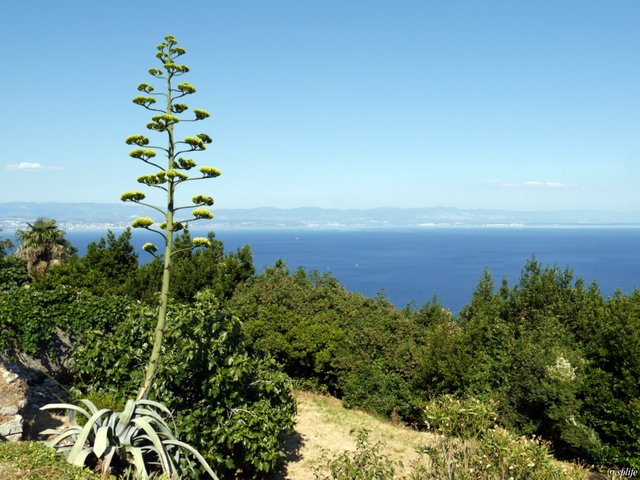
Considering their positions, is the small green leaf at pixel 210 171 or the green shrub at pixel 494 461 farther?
the small green leaf at pixel 210 171

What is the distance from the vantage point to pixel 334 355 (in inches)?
846

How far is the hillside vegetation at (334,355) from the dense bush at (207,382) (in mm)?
42

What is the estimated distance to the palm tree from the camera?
3167 cm

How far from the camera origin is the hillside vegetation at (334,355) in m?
9.91

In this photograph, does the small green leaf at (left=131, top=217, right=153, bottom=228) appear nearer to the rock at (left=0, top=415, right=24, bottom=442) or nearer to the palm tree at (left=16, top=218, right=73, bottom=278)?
the rock at (left=0, top=415, right=24, bottom=442)

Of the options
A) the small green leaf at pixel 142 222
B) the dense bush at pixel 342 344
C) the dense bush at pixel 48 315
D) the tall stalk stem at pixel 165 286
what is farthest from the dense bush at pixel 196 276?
→ the small green leaf at pixel 142 222

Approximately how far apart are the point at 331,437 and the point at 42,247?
2697cm

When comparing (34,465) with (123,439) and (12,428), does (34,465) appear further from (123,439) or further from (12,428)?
(12,428)

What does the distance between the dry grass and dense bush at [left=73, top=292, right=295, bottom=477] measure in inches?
69.8

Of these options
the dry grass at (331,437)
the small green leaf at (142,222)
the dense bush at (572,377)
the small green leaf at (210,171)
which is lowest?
the dry grass at (331,437)

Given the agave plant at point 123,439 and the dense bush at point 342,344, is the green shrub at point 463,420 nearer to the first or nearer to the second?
the agave plant at point 123,439

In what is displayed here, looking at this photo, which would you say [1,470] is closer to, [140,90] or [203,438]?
[203,438]

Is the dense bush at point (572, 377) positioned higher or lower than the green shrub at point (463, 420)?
lower

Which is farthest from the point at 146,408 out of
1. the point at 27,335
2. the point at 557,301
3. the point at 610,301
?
the point at 557,301
